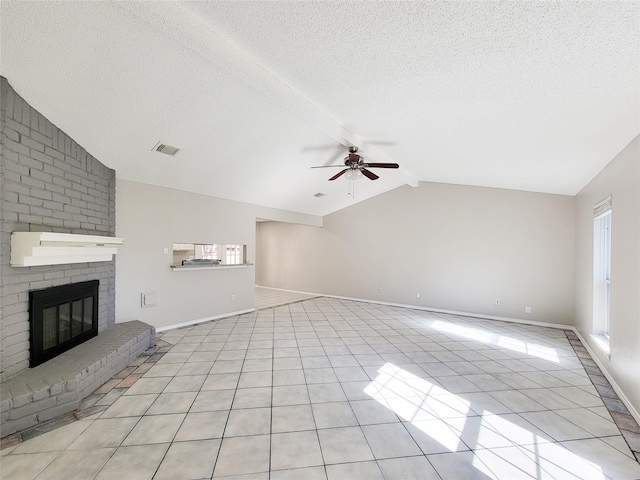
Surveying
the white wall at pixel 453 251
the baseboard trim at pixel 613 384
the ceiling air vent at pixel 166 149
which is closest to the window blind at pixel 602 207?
the white wall at pixel 453 251

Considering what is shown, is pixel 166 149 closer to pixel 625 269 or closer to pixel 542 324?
pixel 625 269

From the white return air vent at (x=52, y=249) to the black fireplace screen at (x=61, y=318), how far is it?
356 mm

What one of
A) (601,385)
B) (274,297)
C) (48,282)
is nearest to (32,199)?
(48,282)

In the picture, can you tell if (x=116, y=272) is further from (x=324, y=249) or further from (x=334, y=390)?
(x=324, y=249)

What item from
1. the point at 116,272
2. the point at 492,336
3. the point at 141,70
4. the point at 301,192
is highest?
the point at 141,70

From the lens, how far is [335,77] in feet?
7.62

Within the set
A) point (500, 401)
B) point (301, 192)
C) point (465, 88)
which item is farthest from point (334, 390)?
point (301, 192)

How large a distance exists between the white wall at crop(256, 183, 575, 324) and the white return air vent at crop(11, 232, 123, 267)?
18.0 feet

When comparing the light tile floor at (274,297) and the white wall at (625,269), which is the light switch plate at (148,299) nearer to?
the light tile floor at (274,297)

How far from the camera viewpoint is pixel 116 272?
3900 mm

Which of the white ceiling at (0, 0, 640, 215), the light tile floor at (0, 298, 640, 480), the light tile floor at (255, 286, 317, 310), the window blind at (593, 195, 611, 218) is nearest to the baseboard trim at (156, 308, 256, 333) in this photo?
the light tile floor at (255, 286, 317, 310)

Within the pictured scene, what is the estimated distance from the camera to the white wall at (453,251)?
16.0ft

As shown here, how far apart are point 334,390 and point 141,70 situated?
11.1 ft

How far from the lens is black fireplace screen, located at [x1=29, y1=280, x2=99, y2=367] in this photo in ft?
8.21
